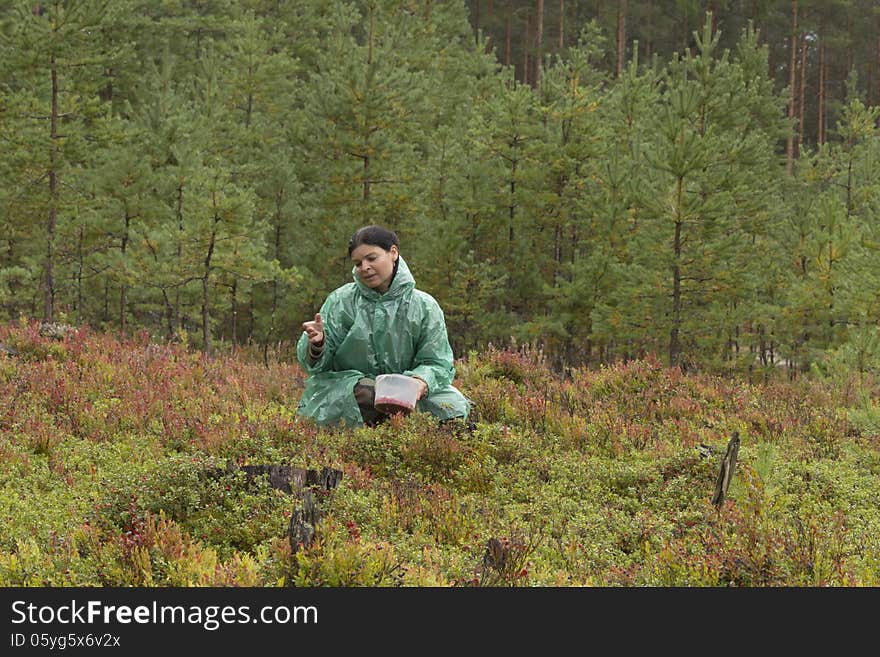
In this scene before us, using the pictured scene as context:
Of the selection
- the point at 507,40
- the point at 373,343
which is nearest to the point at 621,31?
the point at 507,40

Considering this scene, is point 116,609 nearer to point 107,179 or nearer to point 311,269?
point 107,179

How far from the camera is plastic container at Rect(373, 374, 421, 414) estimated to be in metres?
6.78

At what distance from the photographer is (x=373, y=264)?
283 inches

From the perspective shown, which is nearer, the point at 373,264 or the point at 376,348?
the point at 373,264

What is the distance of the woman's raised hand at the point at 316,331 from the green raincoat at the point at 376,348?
1.12 ft

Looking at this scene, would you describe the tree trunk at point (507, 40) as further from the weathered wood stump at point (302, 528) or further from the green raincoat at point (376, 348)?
the weathered wood stump at point (302, 528)

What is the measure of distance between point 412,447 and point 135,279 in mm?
12586

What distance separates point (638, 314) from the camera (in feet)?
60.0

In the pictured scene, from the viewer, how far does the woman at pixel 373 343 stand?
23.7 feet

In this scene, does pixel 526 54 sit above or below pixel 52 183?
above

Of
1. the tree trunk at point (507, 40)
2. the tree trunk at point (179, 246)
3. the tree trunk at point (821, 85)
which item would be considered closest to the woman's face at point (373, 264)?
the tree trunk at point (179, 246)

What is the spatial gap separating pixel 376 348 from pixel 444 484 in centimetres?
176

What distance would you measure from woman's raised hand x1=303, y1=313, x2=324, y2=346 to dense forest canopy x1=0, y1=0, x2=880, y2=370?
7.07 meters

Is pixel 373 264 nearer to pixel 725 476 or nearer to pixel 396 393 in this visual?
pixel 396 393
